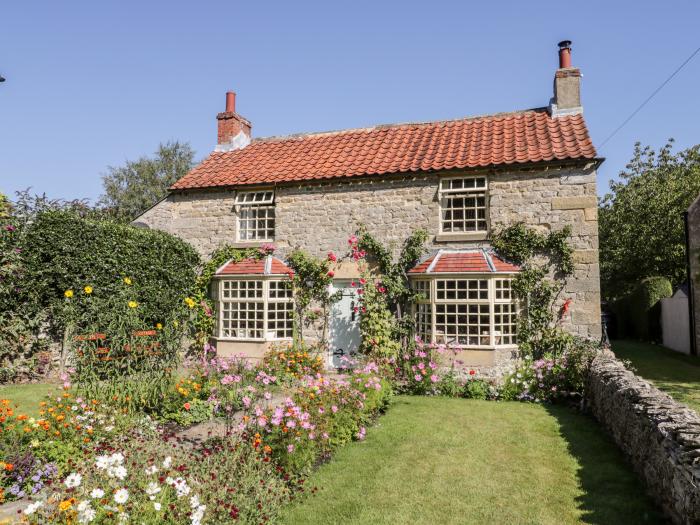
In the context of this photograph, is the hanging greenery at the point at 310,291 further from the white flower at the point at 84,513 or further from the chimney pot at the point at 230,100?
the white flower at the point at 84,513

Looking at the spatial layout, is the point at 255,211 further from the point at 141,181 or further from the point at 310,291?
the point at 141,181

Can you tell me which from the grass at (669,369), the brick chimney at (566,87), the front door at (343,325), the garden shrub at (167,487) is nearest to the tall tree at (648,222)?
the grass at (669,369)

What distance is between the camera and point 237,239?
13.9m

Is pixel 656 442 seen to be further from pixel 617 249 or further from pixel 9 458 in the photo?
pixel 617 249

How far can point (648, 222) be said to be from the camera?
82.9 ft

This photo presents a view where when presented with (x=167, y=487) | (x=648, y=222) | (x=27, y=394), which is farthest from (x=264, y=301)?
(x=648, y=222)

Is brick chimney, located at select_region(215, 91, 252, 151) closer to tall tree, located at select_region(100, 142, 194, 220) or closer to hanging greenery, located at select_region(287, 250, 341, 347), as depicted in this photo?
hanging greenery, located at select_region(287, 250, 341, 347)

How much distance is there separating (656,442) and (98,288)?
35.9 feet

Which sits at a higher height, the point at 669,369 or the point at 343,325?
the point at 343,325

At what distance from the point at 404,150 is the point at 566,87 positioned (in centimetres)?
481

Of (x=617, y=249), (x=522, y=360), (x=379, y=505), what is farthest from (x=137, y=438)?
(x=617, y=249)

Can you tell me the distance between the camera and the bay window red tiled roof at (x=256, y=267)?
1290 cm

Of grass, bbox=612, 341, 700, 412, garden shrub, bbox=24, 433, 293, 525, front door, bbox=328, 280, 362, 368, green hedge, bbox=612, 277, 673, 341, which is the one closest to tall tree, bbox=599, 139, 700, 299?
green hedge, bbox=612, 277, 673, 341

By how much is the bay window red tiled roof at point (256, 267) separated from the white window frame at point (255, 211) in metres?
0.71
